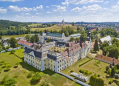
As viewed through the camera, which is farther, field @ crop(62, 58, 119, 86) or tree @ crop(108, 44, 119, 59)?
tree @ crop(108, 44, 119, 59)

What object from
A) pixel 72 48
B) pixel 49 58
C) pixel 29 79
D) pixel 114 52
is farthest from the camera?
pixel 114 52

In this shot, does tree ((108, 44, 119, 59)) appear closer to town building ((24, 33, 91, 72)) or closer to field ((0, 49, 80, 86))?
town building ((24, 33, 91, 72))

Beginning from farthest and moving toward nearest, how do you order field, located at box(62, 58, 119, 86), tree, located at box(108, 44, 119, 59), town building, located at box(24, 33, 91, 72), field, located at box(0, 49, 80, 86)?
tree, located at box(108, 44, 119, 59) → town building, located at box(24, 33, 91, 72) → field, located at box(62, 58, 119, 86) → field, located at box(0, 49, 80, 86)

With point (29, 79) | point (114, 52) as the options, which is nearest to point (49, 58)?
point (29, 79)

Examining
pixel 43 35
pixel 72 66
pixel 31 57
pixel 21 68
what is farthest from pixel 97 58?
pixel 43 35

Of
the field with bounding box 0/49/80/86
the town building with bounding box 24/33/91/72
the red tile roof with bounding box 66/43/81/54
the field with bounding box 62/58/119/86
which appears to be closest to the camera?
the field with bounding box 0/49/80/86

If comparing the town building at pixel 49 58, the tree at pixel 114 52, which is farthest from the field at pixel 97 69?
the tree at pixel 114 52

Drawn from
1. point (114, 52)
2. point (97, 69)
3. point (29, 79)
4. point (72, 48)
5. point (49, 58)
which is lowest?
point (29, 79)

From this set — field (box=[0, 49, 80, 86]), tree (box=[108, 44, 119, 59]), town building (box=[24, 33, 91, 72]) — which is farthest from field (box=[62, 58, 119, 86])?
tree (box=[108, 44, 119, 59])

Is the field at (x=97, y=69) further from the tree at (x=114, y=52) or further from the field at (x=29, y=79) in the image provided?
the tree at (x=114, y=52)

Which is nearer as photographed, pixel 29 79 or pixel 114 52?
pixel 29 79

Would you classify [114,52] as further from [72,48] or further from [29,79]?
[29,79]
